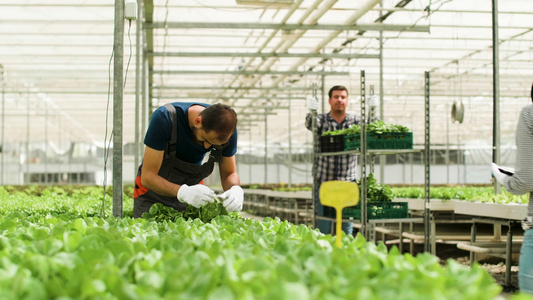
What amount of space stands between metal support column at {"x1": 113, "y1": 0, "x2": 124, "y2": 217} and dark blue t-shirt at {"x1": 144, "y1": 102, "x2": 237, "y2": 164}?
0.62ft

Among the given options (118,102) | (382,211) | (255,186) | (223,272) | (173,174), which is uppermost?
(118,102)

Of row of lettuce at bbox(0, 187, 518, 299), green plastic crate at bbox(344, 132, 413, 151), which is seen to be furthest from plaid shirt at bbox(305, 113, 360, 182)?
row of lettuce at bbox(0, 187, 518, 299)

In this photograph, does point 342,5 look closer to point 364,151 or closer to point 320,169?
point 320,169

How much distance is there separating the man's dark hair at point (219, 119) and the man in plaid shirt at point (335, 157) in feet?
9.77

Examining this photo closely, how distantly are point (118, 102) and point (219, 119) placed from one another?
768mm

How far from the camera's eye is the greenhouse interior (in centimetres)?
138

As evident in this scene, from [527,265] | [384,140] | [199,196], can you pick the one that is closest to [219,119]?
[199,196]

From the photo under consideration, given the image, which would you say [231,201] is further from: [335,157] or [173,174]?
[335,157]

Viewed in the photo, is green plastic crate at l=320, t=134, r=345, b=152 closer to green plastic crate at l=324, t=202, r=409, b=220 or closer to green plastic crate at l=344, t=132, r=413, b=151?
green plastic crate at l=344, t=132, r=413, b=151

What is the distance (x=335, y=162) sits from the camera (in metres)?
6.19

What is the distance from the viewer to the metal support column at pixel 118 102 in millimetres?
3418

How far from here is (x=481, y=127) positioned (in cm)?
2734

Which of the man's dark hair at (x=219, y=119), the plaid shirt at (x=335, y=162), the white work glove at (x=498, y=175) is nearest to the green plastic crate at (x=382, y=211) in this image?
the plaid shirt at (x=335, y=162)

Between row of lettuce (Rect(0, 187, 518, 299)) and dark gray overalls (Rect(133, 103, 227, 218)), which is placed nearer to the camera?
row of lettuce (Rect(0, 187, 518, 299))
